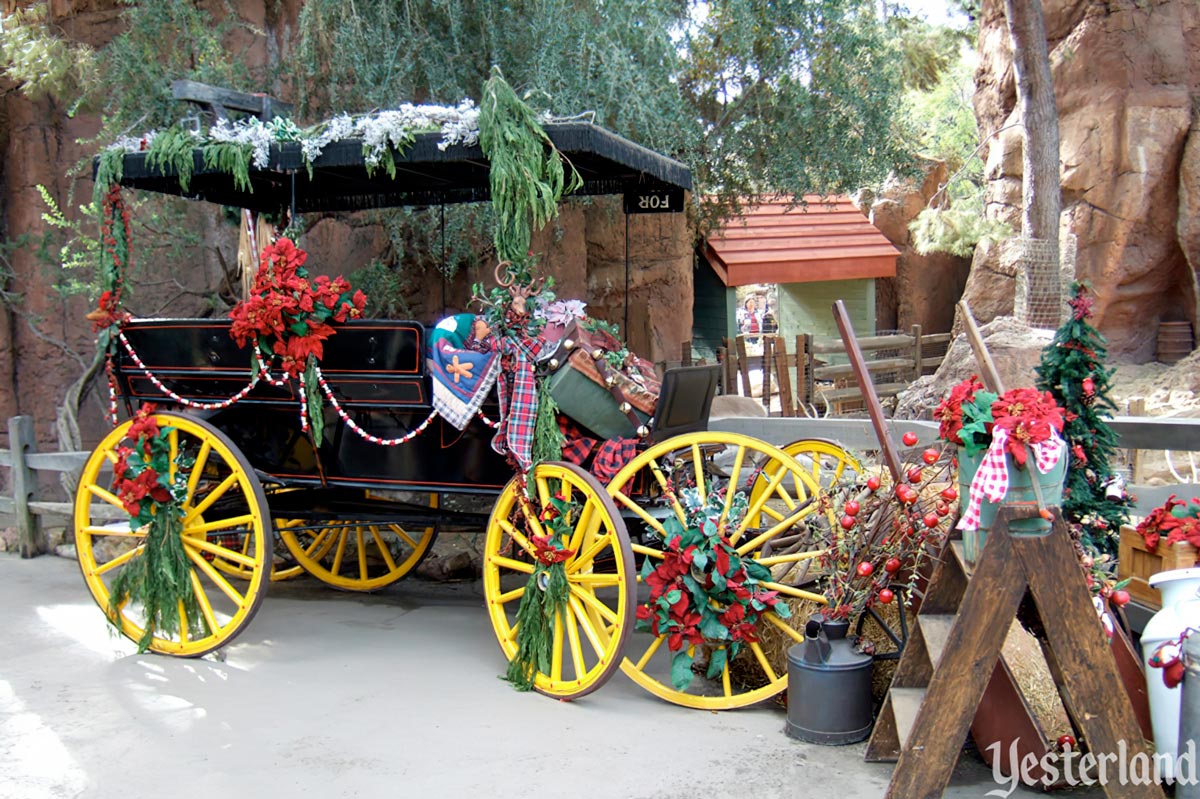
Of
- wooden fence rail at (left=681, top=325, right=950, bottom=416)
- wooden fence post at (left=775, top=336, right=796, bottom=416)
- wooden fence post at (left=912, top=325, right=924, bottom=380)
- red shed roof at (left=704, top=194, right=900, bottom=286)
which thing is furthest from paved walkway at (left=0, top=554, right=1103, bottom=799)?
red shed roof at (left=704, top=194, right=900, bottom=286)

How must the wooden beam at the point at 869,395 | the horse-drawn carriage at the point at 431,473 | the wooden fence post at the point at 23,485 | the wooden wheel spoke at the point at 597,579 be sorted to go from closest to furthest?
the wooden beam at the point at 869,395 → the wooden wheel spoke at the point at 597,579 → the horse-drawn carriage at the point at 431,473 → the wooden fence post at the point at 23,485

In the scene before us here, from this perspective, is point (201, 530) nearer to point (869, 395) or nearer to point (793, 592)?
point (793, 592)

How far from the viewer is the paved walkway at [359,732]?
3.84 metres

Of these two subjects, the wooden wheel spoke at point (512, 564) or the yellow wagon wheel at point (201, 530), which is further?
the yellow wagon wheel at point (201, 530)

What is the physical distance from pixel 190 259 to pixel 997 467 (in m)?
8.34

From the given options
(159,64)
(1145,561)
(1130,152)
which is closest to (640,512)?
(1145,561)

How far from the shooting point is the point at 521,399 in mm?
4832

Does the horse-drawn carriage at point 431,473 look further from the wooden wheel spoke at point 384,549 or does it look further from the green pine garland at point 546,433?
the wooden wheel spoke at point 384,549

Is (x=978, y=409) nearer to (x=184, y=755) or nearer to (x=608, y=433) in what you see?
(x=608, y=433)

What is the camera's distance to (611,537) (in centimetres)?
445

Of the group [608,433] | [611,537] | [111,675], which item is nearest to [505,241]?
[608,433]

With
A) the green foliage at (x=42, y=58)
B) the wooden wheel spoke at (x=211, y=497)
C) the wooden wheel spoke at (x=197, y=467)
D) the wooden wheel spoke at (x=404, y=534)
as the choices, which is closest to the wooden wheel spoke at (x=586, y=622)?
the wooden wheel spoke at (x=211, y=497)

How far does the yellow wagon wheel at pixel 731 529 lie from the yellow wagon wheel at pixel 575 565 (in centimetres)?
17

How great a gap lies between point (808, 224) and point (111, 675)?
14.5m
